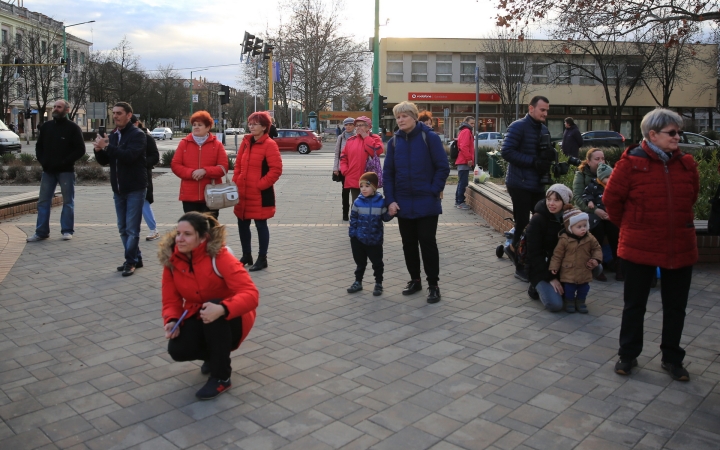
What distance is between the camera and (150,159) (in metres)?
8.46

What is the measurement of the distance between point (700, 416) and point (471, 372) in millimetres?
1373

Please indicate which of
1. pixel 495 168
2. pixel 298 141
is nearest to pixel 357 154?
pixel 495 168

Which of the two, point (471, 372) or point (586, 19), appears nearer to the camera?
point (471, 372)

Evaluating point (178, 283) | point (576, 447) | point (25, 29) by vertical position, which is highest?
point (25, 29)

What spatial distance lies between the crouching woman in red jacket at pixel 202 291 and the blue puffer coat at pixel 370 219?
2.51 m

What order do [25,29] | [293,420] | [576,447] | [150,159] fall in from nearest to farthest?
[576,447], [293,420], [150,159], [25,29]

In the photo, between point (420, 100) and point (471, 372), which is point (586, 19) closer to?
point (471, 372)

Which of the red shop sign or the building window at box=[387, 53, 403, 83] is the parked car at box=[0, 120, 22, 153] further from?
the red shop sign

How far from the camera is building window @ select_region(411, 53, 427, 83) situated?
57.4m

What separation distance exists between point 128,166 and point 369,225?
282 centimetres

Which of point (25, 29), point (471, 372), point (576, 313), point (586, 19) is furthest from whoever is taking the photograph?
point (25, 29)

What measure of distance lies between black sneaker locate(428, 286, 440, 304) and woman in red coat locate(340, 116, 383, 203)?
12.1ft

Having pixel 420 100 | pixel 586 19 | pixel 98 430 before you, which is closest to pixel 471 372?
pixel 98 430

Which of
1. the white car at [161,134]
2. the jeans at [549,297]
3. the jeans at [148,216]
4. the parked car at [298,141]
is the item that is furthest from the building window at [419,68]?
the jeans at [549,297]
